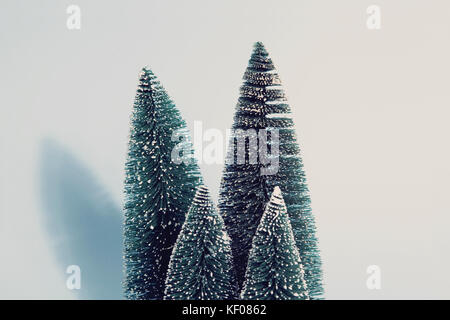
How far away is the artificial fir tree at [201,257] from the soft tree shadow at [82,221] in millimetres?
474

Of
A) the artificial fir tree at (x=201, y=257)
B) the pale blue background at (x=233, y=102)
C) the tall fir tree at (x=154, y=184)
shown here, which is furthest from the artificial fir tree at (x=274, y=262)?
the pale blue background at (x=233, y=102)

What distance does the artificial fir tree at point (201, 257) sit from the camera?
1224mm

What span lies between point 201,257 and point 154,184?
8.9 inches

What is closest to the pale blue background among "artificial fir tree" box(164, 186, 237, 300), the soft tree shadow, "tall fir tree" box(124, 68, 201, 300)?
the soft tree shadow

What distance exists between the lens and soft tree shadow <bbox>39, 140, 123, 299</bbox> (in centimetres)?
163

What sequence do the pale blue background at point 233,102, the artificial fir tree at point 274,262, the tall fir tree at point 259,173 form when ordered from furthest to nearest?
the pale blue background at point 233,102 < the tall fir tree at point 259,173 < the artificial fir tree at point 274,262

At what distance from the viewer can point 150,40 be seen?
1.62 metres

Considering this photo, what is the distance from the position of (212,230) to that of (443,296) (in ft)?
2.41

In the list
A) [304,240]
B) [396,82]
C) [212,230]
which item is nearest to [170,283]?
[212,230]

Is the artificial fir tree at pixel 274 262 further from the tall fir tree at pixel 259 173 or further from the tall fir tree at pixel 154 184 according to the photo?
the tall fir tree at pixel 154 184

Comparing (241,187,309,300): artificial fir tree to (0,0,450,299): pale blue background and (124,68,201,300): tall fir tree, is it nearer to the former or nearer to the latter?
(124,68,201,300): tall fir tree

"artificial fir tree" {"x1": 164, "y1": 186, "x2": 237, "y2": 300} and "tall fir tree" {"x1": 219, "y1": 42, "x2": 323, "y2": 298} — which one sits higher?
"tall fir tree" {"x1": 219, "y1": 42, "x2": 323, "y2": 298}

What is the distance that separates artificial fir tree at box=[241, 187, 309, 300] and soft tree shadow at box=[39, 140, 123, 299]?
0.57 m
